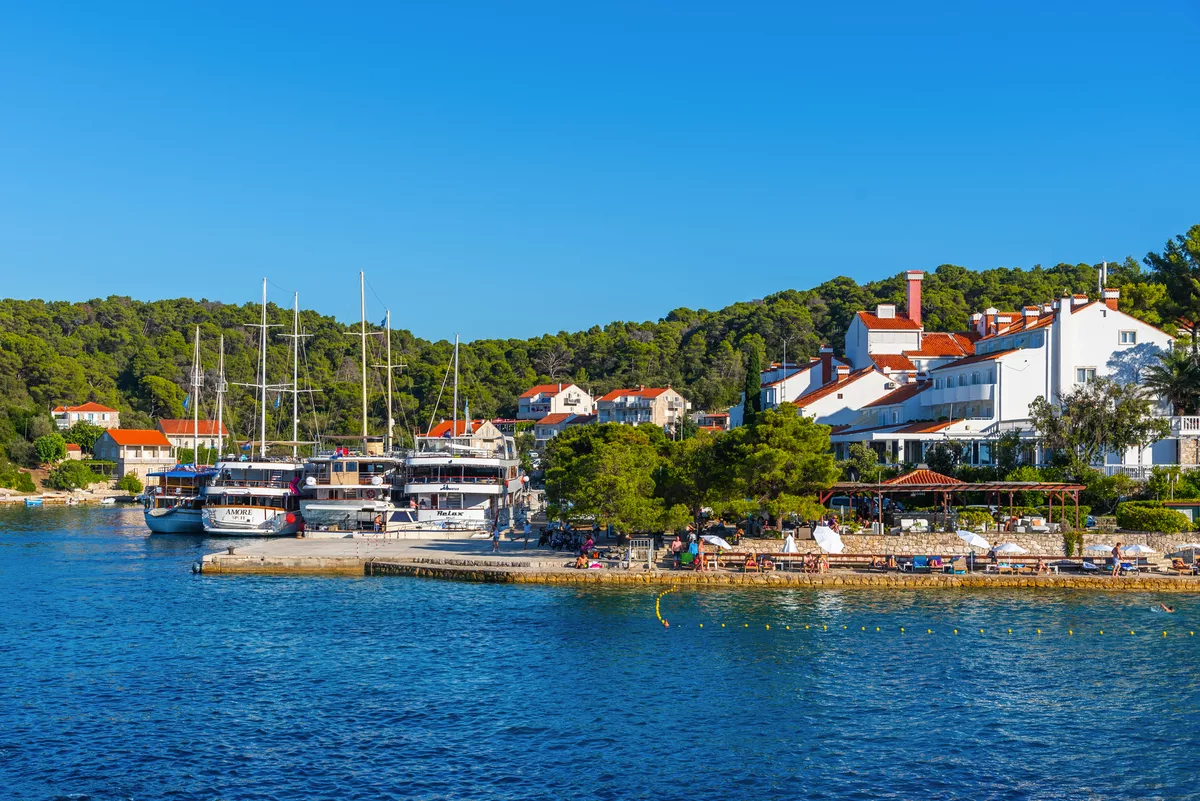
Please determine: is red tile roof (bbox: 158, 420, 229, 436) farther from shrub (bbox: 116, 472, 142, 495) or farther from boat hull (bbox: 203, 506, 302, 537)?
boat hull (bbox: 203, 506, 302, 537)

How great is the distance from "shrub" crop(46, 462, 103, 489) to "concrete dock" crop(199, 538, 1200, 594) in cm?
8375

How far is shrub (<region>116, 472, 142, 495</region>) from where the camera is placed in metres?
136

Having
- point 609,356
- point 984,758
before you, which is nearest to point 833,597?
point 984,758

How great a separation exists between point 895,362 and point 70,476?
325 ft

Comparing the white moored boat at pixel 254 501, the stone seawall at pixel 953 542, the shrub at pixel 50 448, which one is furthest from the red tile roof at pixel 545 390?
the stone seawall at pixel 953 542

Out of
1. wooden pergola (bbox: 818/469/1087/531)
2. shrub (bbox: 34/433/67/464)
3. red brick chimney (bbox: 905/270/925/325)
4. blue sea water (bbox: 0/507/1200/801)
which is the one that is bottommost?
blue sea water (bbox: 0/507/1200/801)

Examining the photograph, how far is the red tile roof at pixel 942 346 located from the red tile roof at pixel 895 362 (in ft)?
1.70

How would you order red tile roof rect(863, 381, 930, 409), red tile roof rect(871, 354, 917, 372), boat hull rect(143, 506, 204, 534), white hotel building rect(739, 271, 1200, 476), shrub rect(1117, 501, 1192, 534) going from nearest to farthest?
shrub rect(1117, 501, 1192, 534) < white hotel building rect(739, 271, 1200, 476) < red tile roof rect(863, 381, 930, 409) < red tile roof rect(871, 354, 917, 372) < boat hull rect(143, 506, 204, 534)

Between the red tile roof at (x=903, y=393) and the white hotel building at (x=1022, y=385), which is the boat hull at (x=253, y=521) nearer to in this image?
the white hotel building at (x=1022, y=385)

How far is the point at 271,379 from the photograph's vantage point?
6339 inches

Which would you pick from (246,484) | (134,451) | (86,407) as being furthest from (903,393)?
(86,407)

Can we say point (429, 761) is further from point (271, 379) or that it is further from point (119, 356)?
point (119, 356)

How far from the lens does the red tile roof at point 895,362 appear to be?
3155 inches

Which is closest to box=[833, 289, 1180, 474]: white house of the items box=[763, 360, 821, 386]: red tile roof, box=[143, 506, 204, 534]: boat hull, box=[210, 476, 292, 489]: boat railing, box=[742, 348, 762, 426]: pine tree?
box=[742, 348, 762, 426]: pine tree
